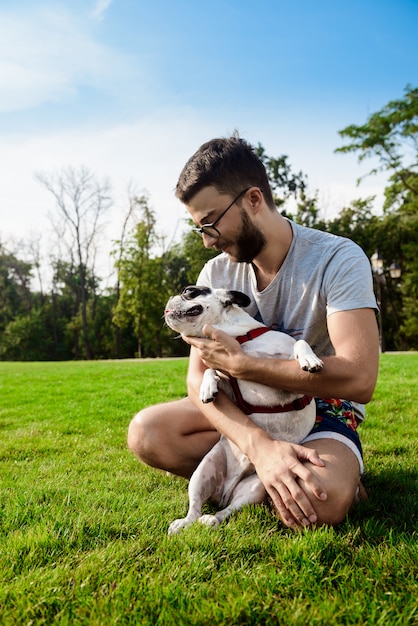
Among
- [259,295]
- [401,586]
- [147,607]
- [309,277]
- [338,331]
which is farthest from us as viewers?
[259,295]

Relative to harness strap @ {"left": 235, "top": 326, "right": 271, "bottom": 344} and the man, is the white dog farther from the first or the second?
the man

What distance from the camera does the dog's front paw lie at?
9.84 ft

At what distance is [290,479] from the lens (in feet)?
8.32

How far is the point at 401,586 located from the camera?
6.77ft

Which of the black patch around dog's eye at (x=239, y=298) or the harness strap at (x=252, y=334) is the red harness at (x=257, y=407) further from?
the black patch around dog's eye at (x=239, y=298)

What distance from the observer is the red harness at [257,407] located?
2.96m

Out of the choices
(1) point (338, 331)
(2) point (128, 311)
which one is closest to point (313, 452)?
(1) point (338, 331)

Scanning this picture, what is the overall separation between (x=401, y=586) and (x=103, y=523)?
149 centimetres

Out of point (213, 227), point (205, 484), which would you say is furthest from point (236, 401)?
point (213, 227)

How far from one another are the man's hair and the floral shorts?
133cm

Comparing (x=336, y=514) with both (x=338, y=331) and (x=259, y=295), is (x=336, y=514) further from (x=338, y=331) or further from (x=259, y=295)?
(x=259, y=295)

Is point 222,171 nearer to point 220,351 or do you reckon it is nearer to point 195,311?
point 195,311

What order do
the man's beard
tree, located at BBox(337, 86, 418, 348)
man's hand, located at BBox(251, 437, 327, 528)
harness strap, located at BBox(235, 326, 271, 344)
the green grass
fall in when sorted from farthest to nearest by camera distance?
1. tree, located at BBox(337, 86, 418, 348)
2. the man's beard
3. harness strap, located at BBox(235, 326, 271, 344)
4. man's hand, located at BBox(251, 437, 327, 528)
5. the green grass

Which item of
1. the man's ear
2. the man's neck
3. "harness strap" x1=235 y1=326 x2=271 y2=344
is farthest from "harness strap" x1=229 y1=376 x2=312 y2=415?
the man's ear
